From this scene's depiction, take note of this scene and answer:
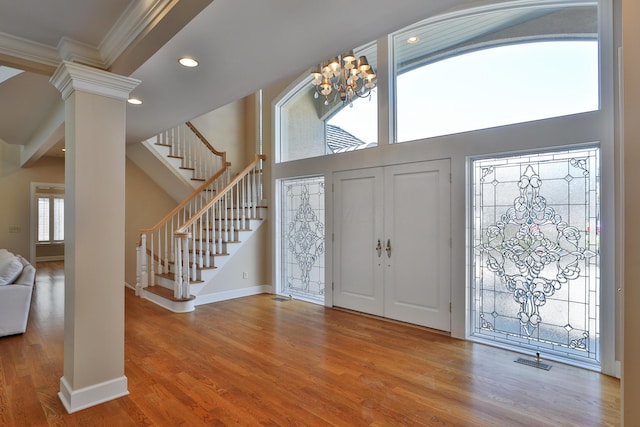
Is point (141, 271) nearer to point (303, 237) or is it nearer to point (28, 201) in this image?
point (303, 237)

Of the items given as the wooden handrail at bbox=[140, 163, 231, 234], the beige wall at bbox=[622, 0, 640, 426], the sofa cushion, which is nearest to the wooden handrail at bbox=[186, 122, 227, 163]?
the wooden handrail at bbox=[140, 163, 231, 234]

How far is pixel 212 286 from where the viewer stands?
535 centimetres

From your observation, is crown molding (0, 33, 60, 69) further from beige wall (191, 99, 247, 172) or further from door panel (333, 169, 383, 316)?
beige wall (191, 99, 247, 172)

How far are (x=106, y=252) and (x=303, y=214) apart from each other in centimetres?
334

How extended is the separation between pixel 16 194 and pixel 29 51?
26.2 feet

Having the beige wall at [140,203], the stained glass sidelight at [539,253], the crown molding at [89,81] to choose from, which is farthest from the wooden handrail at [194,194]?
the stained glass sidelight at [539,253]

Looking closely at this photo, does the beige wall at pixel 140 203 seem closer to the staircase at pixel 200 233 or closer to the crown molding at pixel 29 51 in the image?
the staircase at pixel 200 233

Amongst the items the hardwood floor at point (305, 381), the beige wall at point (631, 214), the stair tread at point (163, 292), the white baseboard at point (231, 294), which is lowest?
the hardwood floor at point (305, 381)

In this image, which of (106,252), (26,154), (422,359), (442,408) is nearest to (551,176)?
(422,359)

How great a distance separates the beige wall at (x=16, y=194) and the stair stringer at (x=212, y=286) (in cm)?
529

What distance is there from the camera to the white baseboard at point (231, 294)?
522cm

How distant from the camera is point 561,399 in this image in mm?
2502

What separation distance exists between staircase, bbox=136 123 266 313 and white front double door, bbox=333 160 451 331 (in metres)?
1.72

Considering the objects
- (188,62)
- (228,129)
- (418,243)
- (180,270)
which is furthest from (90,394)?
(228,129)
